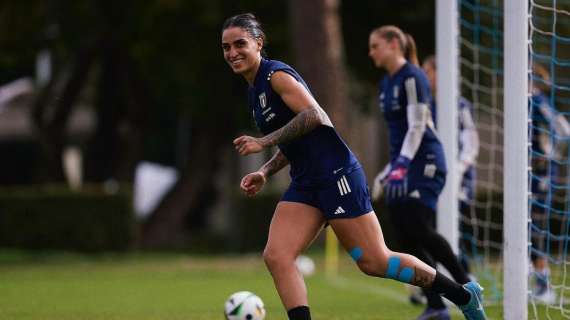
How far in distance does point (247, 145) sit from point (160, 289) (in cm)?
822

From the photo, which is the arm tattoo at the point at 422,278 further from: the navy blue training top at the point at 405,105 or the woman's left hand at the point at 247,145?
the navy blue training top at the point at 405,105

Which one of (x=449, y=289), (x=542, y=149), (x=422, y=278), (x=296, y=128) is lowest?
(x=542, y=149)

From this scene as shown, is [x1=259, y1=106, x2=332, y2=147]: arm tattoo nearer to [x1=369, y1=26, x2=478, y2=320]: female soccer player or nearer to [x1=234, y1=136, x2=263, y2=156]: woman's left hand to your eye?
[x1=234, y1=136, x2=263, y2=156]: woman's left hand

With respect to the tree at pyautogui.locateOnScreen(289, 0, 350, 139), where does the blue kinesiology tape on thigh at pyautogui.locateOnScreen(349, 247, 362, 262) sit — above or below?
above

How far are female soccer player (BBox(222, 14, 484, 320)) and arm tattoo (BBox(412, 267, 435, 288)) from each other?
244mm

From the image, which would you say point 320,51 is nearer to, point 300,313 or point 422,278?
point 422,278

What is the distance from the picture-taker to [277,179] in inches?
1428

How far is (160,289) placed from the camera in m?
14.0

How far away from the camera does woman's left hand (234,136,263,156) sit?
6080 millimetres

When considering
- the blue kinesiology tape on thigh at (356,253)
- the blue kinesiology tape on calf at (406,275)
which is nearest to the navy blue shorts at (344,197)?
the blue kinesiology tape on thigh at (356,253)

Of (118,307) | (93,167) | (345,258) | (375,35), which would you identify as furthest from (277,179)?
(375,35)

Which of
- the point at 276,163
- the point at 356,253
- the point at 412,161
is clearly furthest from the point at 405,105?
the point at 356,253

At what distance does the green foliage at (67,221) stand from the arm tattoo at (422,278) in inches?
639

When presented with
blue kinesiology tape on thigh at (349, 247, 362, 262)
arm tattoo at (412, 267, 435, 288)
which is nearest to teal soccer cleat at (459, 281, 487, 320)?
arm tattoo at (412, 267, 435, 288)
